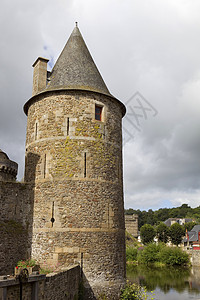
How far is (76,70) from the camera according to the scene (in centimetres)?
1259

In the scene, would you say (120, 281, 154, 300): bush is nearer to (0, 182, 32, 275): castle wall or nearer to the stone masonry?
the stone masonry

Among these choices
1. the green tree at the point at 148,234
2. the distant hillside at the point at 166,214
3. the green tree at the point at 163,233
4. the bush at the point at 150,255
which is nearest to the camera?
the bush at the point at 150,255

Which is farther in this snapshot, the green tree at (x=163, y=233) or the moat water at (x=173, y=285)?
the green tree at (x=163, y=233)

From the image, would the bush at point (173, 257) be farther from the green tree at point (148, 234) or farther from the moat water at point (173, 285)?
the green tree at point (148, 234)

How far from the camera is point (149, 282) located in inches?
917

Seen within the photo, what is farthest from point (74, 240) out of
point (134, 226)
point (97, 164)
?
point (134, 226)

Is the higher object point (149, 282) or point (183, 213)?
point (183, 213)

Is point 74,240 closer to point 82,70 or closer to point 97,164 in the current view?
point 97,164

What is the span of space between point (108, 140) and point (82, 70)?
11.1 ft

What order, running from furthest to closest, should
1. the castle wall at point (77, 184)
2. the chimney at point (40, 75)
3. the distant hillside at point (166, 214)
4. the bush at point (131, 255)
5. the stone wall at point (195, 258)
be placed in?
the distant hillside at point (166, 214) → the bush at point (131, 255) → the stone wall at point (195, 258) → the chimney at point (40, 75) → the castle wall at point (77, 184)

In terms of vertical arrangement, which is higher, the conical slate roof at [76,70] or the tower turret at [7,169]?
the conical slate roof at [76,70]

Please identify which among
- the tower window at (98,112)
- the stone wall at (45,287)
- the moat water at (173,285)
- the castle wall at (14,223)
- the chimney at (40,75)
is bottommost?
the moat water at (173,285)

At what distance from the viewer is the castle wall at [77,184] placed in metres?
10.4

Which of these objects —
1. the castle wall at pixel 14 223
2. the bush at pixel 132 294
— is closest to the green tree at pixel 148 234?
the bush at pixel 132 294
